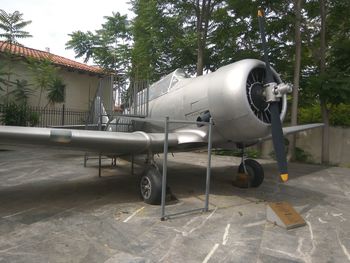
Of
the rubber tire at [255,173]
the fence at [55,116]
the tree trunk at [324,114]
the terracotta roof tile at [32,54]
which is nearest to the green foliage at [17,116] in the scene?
the fence at [55,116]

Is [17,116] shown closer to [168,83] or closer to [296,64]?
[168,83]

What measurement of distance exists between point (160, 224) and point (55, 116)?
60.7 feet

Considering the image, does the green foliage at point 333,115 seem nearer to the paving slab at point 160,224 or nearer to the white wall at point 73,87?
the paving slab at point 160,224

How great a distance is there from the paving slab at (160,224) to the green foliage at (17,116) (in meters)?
10.1

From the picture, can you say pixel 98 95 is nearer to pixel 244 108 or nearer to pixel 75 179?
pixel 75 179

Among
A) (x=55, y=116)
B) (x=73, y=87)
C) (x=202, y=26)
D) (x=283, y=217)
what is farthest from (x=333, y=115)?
(x=73, y=87)

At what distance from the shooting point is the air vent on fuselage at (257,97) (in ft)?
19.7

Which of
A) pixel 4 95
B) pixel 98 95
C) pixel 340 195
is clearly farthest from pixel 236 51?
pixel 4 95

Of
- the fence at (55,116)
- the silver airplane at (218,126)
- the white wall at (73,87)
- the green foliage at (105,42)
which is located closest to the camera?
the silver airplane at (218,126)

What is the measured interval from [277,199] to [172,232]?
317cm

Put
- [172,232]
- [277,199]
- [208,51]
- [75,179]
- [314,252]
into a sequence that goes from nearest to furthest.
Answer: [314,252] → [172,232] → [277,199] → [75,179] → [208,51]

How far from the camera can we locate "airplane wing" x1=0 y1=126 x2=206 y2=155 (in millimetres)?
5254

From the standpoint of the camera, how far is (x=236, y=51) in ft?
51.8

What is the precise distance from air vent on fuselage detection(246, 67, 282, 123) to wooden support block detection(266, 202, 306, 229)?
174 cm
